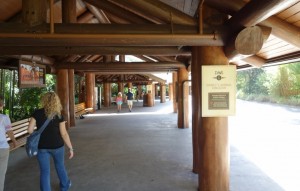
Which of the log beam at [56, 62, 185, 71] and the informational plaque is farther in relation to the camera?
the log beam at [56, 62, 185, 71]

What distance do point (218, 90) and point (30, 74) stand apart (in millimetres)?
6012

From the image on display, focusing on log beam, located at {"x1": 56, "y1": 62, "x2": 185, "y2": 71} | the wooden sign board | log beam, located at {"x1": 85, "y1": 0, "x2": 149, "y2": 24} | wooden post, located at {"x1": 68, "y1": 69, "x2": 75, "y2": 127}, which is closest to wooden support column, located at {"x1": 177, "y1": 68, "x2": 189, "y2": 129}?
log beam, located at {"x1": 56, "y1": 62, "x2": 185, "y2": 71}

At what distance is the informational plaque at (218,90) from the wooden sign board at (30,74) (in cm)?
534

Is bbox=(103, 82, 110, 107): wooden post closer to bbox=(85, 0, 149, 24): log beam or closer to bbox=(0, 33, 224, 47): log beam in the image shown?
bbox=(85, 0, 149, 24): log beam

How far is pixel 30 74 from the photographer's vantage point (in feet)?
27.5

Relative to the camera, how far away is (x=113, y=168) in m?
6.07

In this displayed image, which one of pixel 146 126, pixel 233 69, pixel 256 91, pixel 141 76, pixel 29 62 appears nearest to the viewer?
pixel 233 69

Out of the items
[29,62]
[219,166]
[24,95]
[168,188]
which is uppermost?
[29,62]

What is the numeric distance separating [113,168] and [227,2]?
12.9 feet

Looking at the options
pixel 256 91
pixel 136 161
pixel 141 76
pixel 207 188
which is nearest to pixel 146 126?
pixel 136 161

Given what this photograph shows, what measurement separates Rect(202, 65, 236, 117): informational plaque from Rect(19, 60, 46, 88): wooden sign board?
5.34 metres

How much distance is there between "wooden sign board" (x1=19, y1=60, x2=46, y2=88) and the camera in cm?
775

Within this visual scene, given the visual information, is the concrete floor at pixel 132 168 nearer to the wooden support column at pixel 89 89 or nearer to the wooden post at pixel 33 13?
the wooden post at pixel 33 13

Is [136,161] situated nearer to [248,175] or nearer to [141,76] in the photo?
[248,175]
